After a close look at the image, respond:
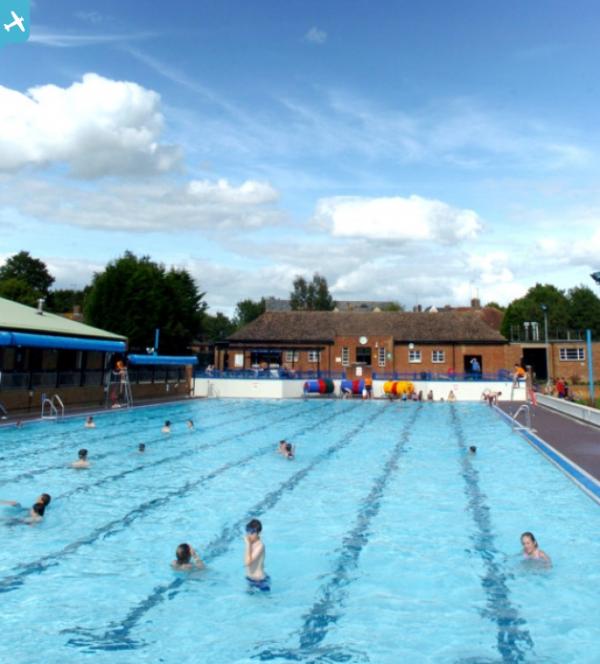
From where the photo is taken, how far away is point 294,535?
9.77 m

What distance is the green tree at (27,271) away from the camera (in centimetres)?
7681

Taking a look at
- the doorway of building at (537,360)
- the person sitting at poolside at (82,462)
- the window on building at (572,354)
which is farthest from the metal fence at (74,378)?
the window on building at (572,354)

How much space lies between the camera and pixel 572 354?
1941 inches

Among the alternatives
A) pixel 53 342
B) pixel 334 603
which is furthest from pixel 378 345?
pixel 334 603

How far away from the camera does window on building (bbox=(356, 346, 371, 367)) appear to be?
50.1m

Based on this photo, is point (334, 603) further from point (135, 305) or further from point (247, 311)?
point (247, 311)

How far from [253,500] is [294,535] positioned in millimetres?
2305

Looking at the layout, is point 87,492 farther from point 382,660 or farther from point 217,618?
point 382,660

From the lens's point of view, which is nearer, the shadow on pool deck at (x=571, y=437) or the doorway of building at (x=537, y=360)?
the shadow on pool deck at (x=571, y=437)

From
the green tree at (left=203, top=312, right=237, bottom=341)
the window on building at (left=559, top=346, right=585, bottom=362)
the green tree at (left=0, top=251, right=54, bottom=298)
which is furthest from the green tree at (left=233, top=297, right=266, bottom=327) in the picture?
the window on building at (left=559, top=346, right=585, bottom=362)

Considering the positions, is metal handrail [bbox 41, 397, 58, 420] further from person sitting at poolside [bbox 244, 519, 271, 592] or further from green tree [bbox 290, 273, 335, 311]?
green tree [bbox 290, 273, 335, 311]

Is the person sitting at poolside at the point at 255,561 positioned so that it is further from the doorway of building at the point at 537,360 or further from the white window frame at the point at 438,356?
the doorway of building at the point at 537,360

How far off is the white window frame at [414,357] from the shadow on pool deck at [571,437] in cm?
2182

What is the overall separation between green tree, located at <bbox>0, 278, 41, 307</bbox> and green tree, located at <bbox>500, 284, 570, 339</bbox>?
56.5 m
